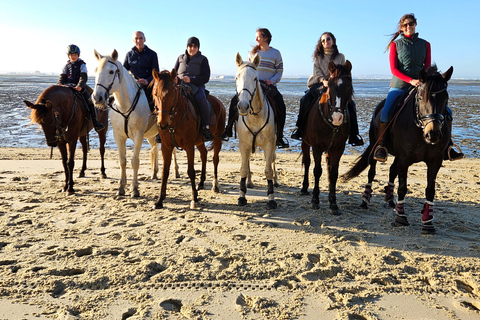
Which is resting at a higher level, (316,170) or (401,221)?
(316,170)

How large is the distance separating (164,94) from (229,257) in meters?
2.66

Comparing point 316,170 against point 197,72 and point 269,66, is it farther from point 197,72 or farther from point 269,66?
point 197,72

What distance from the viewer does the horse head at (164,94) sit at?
5.61 m

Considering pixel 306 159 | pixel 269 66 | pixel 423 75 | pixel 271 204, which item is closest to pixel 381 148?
pixel 423 75

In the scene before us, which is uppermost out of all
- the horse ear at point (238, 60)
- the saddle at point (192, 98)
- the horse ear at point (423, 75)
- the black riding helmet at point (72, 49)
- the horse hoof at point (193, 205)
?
the black riding helmet at point (72, 49)

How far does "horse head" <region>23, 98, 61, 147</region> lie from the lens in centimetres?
682

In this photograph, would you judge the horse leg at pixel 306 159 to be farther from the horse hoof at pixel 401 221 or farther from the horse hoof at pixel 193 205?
the horse hoof at pixel 193 205

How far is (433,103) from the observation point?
478 cm

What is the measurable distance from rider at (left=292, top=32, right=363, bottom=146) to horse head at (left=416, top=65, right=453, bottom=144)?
1407 mm

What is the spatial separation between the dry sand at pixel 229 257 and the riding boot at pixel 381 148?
3.42 feet

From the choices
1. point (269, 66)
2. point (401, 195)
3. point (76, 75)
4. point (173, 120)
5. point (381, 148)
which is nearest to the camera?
point (401, 195)

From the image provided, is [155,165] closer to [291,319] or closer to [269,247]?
[269,247]

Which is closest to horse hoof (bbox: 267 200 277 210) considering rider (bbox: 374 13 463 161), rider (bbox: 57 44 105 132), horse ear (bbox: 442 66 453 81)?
rider (bbox: 374 13 463 161)

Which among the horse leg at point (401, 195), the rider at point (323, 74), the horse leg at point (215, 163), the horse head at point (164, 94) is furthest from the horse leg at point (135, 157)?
the horse leg at point (401, 195)
